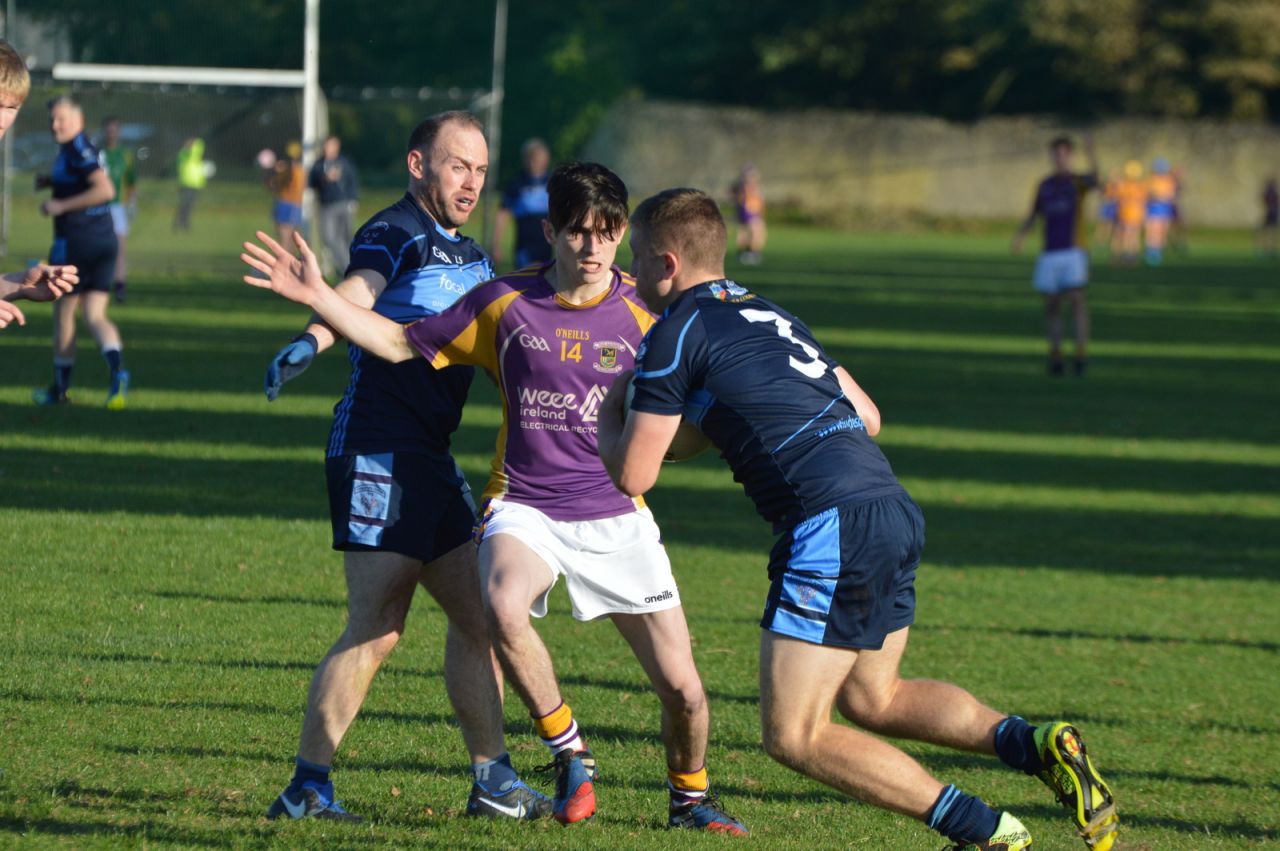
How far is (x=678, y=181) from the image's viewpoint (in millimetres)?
60438

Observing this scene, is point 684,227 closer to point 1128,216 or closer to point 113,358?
point 113,358

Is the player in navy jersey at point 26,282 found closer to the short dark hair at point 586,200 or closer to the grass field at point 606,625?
the grass field at point 606,625

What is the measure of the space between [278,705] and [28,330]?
47.5ft

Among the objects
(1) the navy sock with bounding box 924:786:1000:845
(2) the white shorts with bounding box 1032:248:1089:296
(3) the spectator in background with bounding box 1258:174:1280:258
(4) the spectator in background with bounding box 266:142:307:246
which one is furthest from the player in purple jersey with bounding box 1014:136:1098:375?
(3) the spectator in background with bounding box 1258:174:1280:258

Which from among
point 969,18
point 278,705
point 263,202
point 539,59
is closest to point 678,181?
point 539,59

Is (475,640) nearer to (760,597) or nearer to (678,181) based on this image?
(760,597)

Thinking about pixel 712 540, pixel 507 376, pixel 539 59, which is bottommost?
pixel 712 540

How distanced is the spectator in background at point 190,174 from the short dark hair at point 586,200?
23422 mm

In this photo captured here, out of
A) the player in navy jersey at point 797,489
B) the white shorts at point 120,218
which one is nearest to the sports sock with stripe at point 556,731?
the player in navy jersey at point 797,489

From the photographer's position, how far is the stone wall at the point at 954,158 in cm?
6169

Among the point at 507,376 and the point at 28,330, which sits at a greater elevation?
the point at 507,376

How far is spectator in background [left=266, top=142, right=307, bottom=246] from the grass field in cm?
751

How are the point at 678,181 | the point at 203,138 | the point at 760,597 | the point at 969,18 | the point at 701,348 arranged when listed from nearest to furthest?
the point at 701,348, the point at 760,597, the point at 203,138, the point at 678,181, the point at 969,18

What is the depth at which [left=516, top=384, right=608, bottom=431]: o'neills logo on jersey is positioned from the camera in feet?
17.4
